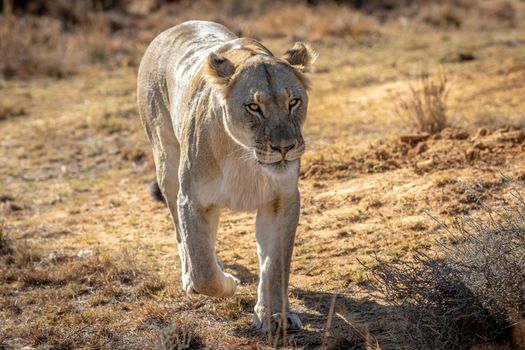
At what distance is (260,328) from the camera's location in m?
5.34

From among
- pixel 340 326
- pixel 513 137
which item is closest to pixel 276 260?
pixel 340 326

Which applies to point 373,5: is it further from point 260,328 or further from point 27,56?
point 260,328

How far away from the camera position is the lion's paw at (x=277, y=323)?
17.2 feet

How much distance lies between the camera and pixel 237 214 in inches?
324

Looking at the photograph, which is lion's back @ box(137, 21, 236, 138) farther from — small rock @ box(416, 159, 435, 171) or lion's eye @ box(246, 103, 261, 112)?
small rock @ box(416, 159, 435, 171)

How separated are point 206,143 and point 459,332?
6.20ft

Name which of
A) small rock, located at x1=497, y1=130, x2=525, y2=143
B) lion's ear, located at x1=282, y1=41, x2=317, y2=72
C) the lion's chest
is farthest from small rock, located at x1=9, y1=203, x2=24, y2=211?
small rock, located at x1=497, y1=130, x2=525, y2=143

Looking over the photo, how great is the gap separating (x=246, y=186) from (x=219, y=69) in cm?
73

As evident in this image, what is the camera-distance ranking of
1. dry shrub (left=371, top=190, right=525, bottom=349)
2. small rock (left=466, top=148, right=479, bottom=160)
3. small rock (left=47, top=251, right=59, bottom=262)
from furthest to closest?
small rock (left=466, top=148, right=479, bottom=160)
small rock (left=47, top=251, right=59, bottom=262)
dry shrub (left=371, top=190, right=525, bottom=349)

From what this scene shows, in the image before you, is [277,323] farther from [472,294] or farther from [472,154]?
[472,154]

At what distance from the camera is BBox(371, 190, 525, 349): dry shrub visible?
4.65 metres

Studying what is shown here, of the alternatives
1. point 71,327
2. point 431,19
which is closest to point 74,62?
point 431,19

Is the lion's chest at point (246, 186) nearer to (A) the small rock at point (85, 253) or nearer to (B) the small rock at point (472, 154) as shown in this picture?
(A) the small rock at point (85, 253)

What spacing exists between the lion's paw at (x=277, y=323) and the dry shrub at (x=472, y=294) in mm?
632
